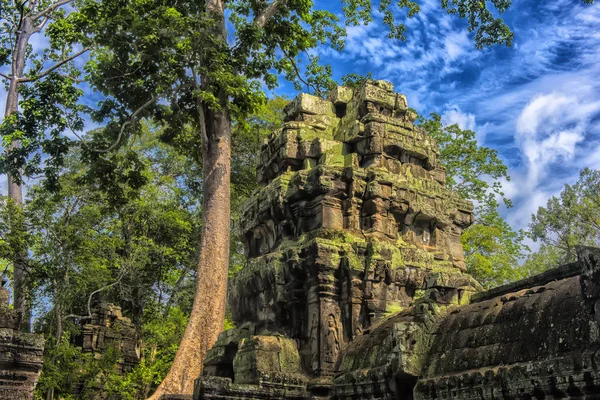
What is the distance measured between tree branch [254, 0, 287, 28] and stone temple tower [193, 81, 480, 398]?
15.9 feet

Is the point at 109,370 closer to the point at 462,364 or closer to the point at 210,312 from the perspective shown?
the point at 210,312

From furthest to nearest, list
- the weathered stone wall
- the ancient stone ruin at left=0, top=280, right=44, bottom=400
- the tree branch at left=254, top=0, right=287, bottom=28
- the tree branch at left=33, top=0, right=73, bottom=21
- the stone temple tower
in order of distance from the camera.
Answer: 1. the tree branch at left=33, top=0, right=73, bottom=21
2. the tree branch at left=254, top=0, right=287, bottom=28
3. the ancient stone ruin at left=0, top=280, right=44, bottom=400
4. the stone temple tower
5. the weathered stone wall

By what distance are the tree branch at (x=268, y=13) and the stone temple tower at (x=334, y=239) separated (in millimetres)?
4837

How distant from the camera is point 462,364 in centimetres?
580

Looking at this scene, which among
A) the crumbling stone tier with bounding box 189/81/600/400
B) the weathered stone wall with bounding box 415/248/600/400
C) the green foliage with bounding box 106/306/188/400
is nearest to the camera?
the weathered stone wall with bounding box 415/248/600/400

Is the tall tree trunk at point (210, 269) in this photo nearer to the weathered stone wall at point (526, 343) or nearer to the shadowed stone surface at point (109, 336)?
the weathered stone wall at point (526, 343)

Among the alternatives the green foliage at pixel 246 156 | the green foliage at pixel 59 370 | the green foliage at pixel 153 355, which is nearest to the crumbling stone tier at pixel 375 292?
the green foliage at pixel 59 370

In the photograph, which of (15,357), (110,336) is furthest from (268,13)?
(110,336)

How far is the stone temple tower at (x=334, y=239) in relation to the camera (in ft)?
27.8

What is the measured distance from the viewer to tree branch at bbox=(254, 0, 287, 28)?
15.2 metres

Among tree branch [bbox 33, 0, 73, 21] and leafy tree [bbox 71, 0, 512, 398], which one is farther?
tree branch [bbox 33, 0, 73, 21]

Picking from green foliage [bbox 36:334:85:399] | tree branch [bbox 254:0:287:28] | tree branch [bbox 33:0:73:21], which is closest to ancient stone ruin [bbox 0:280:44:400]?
green foliage [bbox 36:334:85:399]

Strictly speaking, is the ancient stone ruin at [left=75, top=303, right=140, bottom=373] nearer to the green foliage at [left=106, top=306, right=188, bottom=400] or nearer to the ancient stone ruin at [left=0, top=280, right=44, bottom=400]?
the green foliage at [left=106, top=306, right=188, bottom=400]

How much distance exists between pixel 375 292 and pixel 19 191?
13280 millimetres
